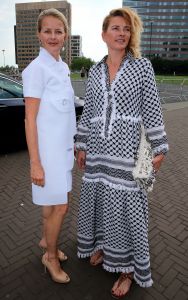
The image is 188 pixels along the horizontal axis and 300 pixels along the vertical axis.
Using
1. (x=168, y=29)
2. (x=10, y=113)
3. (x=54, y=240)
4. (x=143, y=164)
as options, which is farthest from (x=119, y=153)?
(x=168, y=29)

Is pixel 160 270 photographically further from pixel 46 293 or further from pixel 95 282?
pixel 46 293

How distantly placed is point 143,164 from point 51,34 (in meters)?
1.23

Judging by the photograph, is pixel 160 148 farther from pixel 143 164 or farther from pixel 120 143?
pixel 120 143

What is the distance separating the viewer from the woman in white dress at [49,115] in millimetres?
2129

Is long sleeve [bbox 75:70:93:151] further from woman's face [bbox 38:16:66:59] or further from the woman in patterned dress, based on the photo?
woman's face [bbox 38:16:66:59]

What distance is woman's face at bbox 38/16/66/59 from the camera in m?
2.25

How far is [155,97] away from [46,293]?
Result: 1890 mm

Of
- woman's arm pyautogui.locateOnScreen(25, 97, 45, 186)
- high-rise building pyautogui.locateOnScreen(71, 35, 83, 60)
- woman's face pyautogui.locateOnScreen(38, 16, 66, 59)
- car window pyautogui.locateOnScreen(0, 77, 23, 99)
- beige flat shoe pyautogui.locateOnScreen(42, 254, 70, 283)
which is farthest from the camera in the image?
high-rise building pyautogui.locateOnScreen(71, 35, 83, 60)

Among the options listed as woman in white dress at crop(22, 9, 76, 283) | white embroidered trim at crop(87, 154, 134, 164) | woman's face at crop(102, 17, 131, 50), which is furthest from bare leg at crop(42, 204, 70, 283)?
woman's face at crop(102, 17, 131, 50)

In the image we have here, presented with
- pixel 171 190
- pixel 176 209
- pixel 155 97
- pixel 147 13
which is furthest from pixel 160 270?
pixel 147 13

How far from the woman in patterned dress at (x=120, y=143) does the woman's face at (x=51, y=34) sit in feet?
1.19

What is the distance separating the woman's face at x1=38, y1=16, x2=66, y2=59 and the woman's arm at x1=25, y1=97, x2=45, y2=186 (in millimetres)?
464

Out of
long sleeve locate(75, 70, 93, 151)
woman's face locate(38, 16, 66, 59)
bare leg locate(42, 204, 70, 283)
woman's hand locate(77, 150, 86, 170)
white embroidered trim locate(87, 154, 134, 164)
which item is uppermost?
woman's face locate(38, 16, 66, 59)

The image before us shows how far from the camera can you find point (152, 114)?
2324 millimetres
